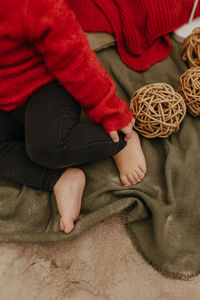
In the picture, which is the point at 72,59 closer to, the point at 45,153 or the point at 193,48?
the point at 45,153

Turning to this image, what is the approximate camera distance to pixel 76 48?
68 centimetres

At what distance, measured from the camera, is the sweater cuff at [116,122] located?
0.77m

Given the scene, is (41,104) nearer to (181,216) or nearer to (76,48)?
(76,48)

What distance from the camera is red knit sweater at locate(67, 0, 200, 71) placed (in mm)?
1011

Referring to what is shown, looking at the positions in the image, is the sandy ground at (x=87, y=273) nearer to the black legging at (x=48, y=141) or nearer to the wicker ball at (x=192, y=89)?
the black legging at (x=48, y=141)

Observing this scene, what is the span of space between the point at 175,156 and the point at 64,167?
0.34 metres

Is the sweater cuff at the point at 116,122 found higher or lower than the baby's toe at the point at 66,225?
higher

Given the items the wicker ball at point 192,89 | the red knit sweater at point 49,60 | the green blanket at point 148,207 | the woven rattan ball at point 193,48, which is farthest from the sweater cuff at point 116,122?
the woven rattan ball at point 193,48

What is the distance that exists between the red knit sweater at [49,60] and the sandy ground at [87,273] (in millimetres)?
327

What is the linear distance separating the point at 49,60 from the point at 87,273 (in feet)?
1.78

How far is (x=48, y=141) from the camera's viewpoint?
725 mm

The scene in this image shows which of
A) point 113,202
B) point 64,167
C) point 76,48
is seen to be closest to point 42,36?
point 76,48

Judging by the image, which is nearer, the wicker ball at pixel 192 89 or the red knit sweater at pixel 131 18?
the wicker ball at pixel 192 89

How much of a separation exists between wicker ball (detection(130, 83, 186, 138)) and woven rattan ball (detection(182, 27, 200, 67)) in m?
0.25
